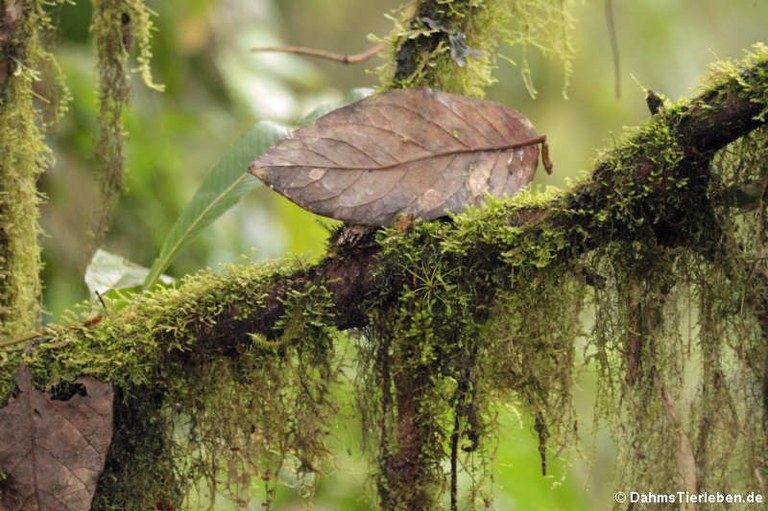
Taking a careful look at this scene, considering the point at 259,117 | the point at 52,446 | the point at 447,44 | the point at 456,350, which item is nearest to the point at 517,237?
the point at 456,350

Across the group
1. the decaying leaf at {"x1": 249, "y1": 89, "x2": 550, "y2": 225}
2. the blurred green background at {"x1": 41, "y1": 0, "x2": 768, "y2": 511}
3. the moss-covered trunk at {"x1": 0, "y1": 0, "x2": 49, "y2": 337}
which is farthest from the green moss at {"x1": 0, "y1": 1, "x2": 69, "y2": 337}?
the decaying leaf at {"x1": 249, "y1": 89, "x2": 550, "y2": 225}

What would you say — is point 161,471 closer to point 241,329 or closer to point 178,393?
point 178,393

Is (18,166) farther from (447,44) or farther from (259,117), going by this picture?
(259,117)

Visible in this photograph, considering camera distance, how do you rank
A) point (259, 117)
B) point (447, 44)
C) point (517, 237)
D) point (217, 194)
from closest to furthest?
point (517, 237) < point (447, 44) < point (217, 194) < point (259, 117)

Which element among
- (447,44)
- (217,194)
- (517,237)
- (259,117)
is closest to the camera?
(517,237)

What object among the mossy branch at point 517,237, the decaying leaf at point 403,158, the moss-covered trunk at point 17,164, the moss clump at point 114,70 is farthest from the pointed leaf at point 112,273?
the decaying leaf at point 403,158

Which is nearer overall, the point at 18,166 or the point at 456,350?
the point at 456,350

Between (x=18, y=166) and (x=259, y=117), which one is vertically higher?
(x=259, y=117)
